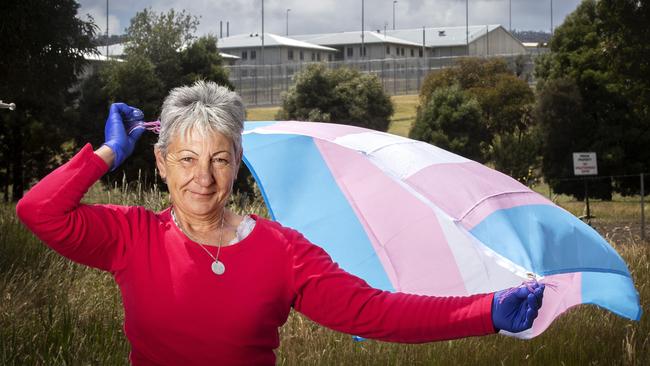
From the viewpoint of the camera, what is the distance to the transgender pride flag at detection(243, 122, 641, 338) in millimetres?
5375

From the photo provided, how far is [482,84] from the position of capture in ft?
163

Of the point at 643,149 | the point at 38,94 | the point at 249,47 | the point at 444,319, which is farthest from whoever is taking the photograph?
the point at 249,47

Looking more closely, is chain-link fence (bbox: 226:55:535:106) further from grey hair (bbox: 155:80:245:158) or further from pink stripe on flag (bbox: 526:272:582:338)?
grey hair (bbox: 155:80:245:158)

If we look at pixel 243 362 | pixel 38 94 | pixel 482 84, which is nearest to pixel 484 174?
pixel 243 362

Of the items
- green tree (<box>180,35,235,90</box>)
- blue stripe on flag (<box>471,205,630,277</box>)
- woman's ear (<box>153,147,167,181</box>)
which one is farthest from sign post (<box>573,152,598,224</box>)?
woman's ear (<box>153,147,167,181</box>)

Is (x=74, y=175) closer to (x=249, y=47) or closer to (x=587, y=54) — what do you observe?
(x=587, y=54)

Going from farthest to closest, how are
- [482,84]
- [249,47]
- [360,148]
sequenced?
1. [249,47]
2. [482,84]
3. [360,148]

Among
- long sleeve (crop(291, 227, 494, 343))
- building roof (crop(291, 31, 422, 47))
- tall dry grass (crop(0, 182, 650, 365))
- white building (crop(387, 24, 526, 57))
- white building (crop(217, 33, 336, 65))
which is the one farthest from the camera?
white building (crop(387, 24, 526, 57))

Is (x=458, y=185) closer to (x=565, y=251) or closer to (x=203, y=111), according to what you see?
(x=565, y=251)

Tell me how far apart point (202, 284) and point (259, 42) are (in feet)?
331

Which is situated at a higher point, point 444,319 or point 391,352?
point 444,319

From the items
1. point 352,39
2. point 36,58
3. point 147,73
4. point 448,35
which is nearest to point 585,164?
point 36,58

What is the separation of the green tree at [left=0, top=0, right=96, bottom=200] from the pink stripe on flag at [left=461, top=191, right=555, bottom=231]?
16180 millimetres

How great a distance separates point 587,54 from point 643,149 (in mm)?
4235
